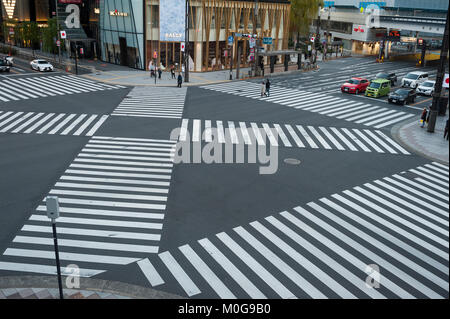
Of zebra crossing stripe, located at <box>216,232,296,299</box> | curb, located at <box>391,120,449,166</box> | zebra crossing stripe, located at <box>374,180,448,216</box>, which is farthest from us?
curb, located at <box>391,120,449,166</box>

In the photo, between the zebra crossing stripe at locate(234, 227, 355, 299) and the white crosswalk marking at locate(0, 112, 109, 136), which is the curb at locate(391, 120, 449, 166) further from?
the white crosswalk marking at locate(0, 112, 109, 136)

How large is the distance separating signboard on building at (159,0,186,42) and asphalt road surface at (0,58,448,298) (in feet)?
74.2

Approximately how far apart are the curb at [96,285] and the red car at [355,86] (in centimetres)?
3504

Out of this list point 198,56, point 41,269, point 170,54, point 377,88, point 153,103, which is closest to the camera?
point 41,269

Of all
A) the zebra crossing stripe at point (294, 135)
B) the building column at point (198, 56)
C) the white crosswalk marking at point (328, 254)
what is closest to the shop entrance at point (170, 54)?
the building column at point (198, 56)

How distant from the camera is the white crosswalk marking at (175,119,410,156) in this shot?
24141 mm

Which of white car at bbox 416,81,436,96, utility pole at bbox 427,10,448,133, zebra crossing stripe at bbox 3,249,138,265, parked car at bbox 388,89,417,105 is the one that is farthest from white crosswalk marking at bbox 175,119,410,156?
white car at bbox 416,81,436,96

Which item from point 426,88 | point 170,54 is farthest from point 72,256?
point 170,54

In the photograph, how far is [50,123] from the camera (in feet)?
88.1

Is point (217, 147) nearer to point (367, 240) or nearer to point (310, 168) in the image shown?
point (310, 168)

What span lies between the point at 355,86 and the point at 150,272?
34.8m

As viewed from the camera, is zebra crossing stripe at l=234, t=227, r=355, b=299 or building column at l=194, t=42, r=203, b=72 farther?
building column at l=194, t=42, r=203, b=72

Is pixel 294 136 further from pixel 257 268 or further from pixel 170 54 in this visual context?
pixel 170 54

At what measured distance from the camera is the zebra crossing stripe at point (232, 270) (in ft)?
35.3
